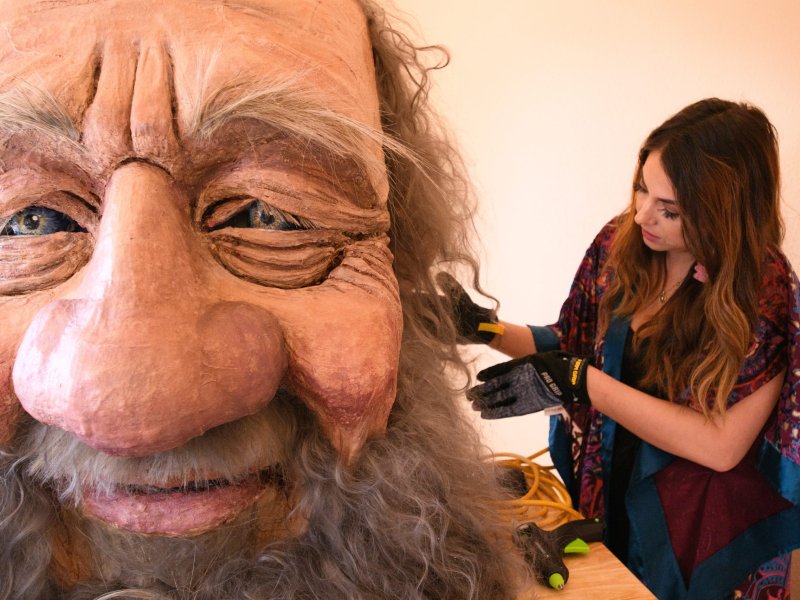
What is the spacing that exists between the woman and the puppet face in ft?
2.09

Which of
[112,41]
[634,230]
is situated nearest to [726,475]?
[634,230]

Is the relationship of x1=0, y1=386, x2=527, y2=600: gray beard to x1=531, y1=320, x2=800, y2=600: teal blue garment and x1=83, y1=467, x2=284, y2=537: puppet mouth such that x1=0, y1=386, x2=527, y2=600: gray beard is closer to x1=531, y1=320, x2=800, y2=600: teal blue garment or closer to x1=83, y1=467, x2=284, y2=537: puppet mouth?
x1=83, y1=467, x2=284, y2=537: puppet mouth

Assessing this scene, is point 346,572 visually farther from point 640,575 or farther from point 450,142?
point 640,575

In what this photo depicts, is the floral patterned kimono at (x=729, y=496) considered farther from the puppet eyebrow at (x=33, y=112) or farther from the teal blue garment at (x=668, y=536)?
the puppet eyebrow at (x=33, y=112)

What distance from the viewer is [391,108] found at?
38.7 inches

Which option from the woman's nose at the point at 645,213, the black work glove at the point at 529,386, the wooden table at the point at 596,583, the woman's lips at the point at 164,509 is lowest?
the wooden table at the point at 596,583

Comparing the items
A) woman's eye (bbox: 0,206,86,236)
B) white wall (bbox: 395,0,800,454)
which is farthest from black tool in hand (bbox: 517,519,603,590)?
white wall (bbox: 395,0,800,454)

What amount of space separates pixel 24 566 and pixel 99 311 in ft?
1.14

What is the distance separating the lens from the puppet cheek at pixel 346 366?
654 mm

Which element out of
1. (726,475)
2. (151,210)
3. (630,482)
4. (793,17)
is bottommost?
(630,482)

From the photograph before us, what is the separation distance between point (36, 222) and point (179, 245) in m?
0.16

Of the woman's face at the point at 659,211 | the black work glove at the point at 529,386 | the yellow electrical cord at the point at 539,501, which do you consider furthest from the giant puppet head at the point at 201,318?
the woman's face at the point at 659,211

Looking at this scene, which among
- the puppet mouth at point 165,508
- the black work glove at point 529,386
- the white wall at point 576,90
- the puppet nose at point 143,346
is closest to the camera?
the puppet nose at point 143,346

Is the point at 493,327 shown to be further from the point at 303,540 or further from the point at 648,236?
the point at 303,540
